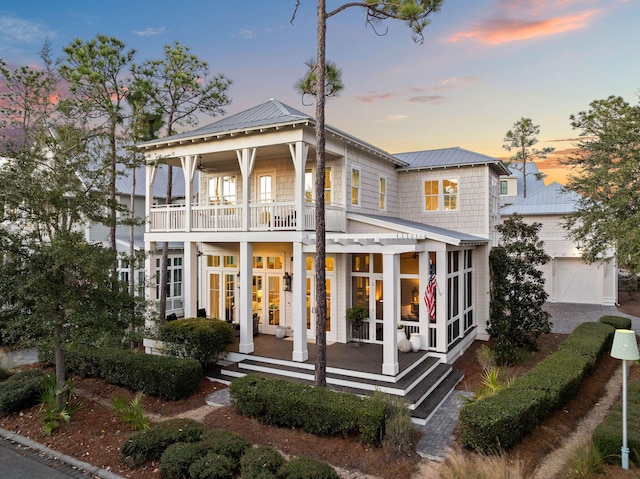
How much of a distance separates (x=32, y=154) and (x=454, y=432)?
32.2ft

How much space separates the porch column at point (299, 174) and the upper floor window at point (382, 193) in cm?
487

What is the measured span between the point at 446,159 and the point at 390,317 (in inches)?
338

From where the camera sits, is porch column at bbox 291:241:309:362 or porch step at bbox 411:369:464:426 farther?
porch column at bbox 291:241:309:362

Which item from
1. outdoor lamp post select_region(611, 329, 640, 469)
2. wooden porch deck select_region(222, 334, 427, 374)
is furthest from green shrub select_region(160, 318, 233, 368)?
outdoor lamp post select_region(611, 329, 640, 469)

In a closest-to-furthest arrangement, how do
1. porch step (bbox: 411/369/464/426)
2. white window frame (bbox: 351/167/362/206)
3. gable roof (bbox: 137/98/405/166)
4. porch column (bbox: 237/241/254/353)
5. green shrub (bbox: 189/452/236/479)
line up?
green shrub (bbox: 189/452/236/479) → porch step (bbox: 411/369/464/426) → gable roof (bbox: 137/98/405/166) → porch column (bbox: 237/241/254/353) → white window frame (bbox: 351/167/362/206)

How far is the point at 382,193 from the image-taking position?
1453cm

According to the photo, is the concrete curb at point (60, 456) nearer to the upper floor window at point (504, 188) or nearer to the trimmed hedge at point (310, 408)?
the trimmed hedge at point (310, 408)

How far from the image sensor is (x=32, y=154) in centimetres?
738

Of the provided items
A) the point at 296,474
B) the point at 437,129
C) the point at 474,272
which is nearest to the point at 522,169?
the point at 437,129

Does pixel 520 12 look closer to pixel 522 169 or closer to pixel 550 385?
pixel 550 385

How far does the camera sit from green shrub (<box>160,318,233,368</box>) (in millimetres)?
10000

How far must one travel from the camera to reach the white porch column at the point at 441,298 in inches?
427

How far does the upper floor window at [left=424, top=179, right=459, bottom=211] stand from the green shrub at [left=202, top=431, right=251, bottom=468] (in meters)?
11.8

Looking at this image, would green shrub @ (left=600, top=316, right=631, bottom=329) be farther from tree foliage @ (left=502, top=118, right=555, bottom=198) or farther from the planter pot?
tree foliage @ (left=502, top=118, right=555, bottom=198)
